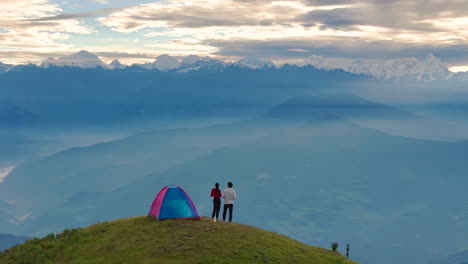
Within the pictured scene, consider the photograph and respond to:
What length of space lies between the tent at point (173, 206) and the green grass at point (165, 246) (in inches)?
27.3

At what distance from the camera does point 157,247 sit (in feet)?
83.1

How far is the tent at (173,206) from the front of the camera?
30219mm

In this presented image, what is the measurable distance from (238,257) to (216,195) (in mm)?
7940

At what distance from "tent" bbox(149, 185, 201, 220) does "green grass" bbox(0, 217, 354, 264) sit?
693 millimetres

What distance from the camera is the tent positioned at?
1190 inches

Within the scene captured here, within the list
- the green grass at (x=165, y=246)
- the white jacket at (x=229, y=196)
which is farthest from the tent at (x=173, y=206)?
the white jacket at (x=229, y=196)

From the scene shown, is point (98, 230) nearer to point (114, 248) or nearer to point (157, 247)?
point (114, 248)

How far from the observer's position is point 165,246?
25.3m

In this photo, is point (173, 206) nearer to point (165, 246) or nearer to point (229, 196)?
point (229, 196)

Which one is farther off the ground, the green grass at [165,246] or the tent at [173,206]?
the tent at [173,206]

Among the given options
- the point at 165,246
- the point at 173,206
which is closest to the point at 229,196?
the point at 173,206

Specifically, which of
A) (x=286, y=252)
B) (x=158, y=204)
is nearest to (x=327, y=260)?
(x=286, y=252)

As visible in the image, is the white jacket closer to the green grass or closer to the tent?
the green grass

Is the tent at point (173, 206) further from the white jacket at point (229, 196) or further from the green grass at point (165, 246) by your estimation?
the white jacket at point (229, 196)
